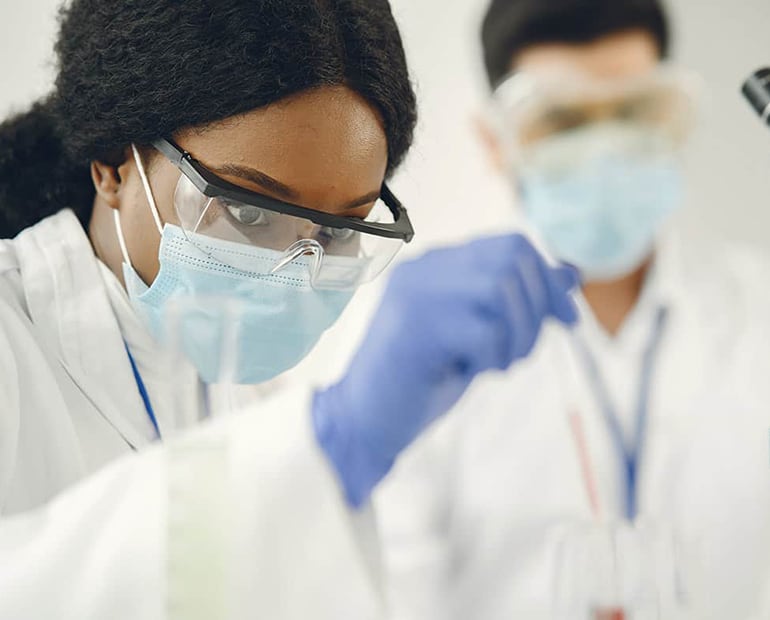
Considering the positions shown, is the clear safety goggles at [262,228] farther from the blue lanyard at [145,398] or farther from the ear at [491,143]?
the ear at [491,143]

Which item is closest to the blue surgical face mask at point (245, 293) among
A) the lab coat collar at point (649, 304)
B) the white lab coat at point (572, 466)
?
the white lab coat at point (572, 466)

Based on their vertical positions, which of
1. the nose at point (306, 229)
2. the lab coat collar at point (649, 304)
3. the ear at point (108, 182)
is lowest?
the lab coat collar at point (649, 304)

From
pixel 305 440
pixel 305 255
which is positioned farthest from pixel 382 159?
pixel 305 440

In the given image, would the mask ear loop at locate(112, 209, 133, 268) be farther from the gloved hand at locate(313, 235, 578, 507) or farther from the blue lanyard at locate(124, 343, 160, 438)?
the gloved hand at locate(313, 235, 578, 507)

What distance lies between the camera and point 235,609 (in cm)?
52

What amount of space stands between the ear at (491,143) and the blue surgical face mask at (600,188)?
23 cm

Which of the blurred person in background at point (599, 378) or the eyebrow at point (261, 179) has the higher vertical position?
the eyebrow at point (261, 179)

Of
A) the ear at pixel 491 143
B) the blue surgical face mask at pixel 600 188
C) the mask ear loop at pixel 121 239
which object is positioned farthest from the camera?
the ear at pixel 491 143

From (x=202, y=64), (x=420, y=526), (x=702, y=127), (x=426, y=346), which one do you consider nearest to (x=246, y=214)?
(x=202, y=64)

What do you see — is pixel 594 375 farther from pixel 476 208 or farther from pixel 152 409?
pixel 152 409

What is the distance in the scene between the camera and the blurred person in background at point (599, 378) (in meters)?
1.21

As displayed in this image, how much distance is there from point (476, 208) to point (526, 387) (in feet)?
1.28

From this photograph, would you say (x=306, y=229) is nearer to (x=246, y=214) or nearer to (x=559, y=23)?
(x=246, y=214)

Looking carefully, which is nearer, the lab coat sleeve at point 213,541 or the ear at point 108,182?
the lab coat sleeve at point 213,541
